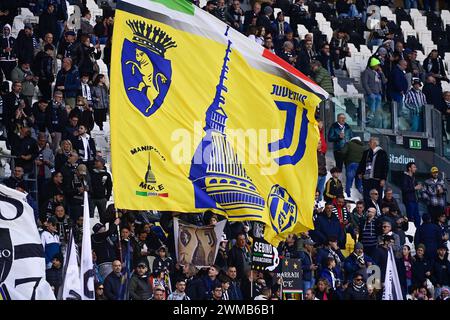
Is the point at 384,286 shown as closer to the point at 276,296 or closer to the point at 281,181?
the point at 276,296

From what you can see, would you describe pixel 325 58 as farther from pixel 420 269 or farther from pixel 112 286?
pixel 112 286

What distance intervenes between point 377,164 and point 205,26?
28.9ft

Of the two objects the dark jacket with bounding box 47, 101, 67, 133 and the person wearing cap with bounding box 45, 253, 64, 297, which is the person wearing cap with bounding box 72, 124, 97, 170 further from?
the person wearing cap with bounding box 45, 253, 64, 297

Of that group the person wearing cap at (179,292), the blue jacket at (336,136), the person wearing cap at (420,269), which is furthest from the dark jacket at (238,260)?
the blue jacket at (336,136)

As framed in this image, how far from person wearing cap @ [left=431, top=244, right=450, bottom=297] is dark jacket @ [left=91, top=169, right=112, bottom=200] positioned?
5.51 meters

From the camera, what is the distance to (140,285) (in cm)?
2412

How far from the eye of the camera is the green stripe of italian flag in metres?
22.4

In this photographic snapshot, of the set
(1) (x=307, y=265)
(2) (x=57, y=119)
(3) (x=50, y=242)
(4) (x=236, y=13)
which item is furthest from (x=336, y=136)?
(3) (x=50, y=242)

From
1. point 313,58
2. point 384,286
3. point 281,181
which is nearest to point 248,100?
point 281,181

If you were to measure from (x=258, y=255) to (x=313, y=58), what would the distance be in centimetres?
940

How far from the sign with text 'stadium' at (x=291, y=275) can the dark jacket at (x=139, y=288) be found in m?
2.30

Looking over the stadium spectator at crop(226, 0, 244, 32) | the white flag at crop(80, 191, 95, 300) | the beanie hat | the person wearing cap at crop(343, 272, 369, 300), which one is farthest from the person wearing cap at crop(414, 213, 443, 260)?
the white flag at crop(80, 191, 95, 300)

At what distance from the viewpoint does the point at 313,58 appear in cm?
3241

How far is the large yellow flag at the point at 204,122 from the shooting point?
2205 centimetres
